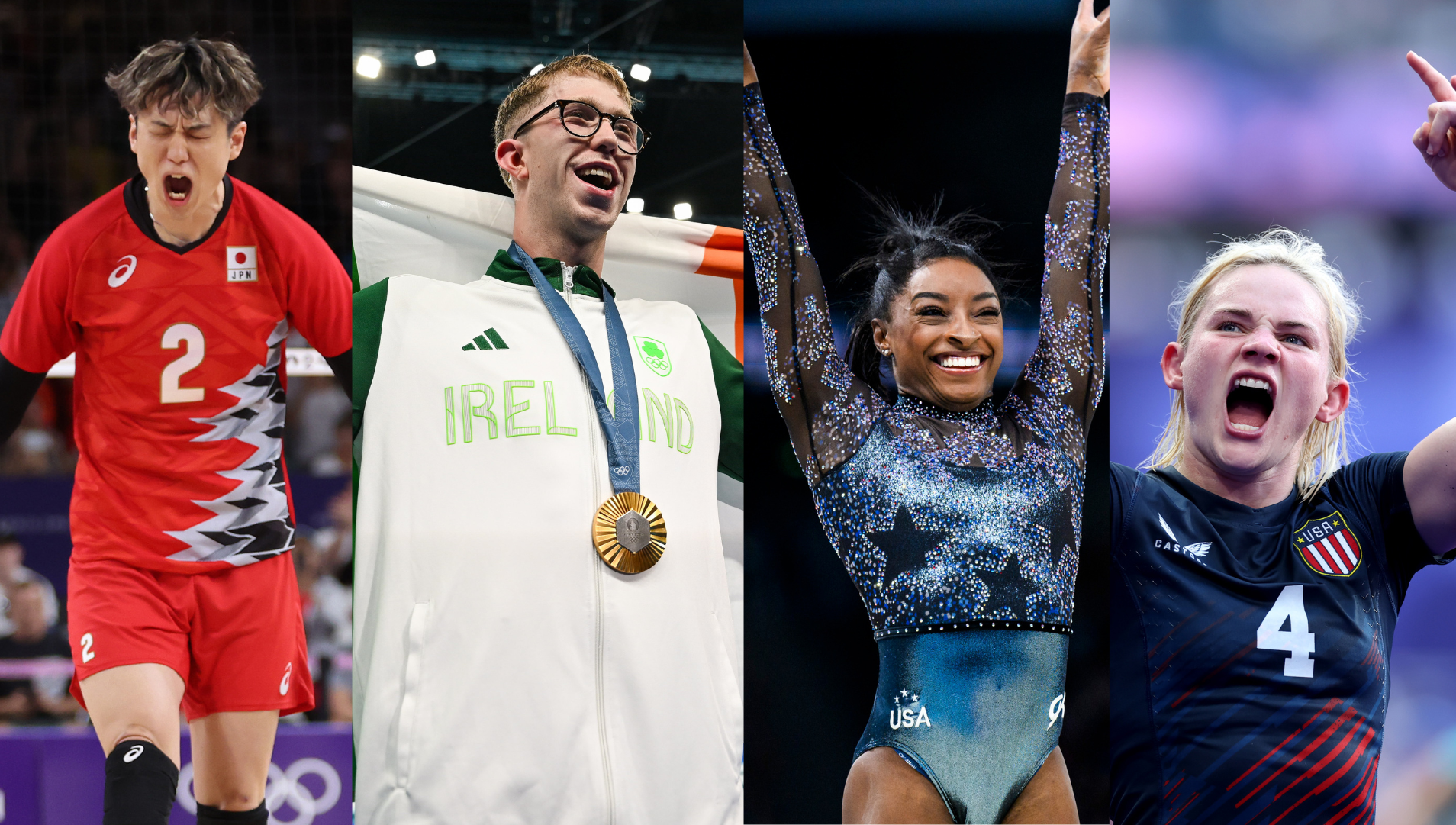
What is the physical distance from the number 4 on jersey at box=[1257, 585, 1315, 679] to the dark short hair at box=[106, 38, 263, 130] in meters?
2.88

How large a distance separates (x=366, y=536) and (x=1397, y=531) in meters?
2.62

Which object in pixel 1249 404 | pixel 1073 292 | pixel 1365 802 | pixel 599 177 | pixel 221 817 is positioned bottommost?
pixel 1365 802

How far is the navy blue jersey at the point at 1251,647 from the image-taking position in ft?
9.62

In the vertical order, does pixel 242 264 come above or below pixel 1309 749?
above

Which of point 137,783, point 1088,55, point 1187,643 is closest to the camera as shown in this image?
point 137,783

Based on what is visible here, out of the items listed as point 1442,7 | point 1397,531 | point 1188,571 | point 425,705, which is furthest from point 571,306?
point 1442,7

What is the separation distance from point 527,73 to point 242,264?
0.85 meters

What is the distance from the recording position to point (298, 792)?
292cm

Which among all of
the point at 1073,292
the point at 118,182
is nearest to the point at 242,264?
the point at 118,182

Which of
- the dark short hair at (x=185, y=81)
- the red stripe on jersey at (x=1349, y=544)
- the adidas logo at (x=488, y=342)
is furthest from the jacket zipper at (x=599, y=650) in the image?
the red stripe on jersey at (x=1349, y=544)

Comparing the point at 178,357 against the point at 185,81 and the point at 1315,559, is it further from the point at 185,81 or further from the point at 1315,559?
the point at 1315,559

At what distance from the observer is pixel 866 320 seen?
119 inches

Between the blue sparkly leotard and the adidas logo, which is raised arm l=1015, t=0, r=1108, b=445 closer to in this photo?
the blue sparkly leotard

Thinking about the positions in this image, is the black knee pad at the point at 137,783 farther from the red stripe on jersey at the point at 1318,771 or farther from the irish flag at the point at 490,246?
the red stripe on jersey at the point at 1318,771
